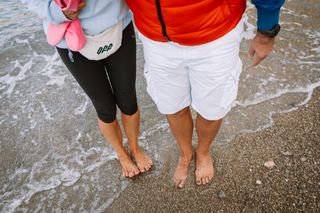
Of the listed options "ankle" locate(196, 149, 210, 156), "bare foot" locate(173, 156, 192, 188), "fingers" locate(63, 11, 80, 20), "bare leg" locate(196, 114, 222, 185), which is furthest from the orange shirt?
"bare foot" locate(173, 156, 192, 188)

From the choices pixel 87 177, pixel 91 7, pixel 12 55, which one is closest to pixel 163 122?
pixel 87 177

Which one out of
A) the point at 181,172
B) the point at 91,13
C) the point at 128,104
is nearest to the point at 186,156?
the point at 181,172

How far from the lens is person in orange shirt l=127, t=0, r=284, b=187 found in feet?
4.77

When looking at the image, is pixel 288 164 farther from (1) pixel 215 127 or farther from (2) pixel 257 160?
(1) pixel 215 127

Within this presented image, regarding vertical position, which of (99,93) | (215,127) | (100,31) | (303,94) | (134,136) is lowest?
(303,94)

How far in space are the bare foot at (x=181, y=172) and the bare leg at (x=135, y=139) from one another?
265 millimetres

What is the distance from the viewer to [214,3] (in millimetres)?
1407

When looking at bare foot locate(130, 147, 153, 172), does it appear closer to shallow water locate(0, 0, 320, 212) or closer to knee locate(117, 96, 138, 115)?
shallow water locate(0, 0, 320, 212)

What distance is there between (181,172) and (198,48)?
125cm

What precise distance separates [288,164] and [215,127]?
796mm

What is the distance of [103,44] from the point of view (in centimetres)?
164

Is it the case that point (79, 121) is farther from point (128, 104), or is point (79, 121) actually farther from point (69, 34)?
point (69, 34)

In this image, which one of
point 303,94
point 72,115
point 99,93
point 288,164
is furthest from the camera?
point 72,115

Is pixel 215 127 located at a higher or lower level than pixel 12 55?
higher
